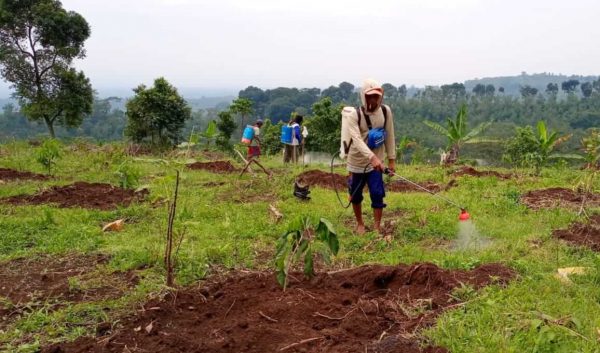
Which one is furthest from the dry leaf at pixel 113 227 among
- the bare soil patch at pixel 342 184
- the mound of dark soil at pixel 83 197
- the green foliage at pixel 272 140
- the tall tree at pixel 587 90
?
the tall tree at pixel 587 90

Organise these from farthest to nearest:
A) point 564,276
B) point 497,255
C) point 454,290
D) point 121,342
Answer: point 497,255 < point 564,276 < point 454,290 < point 121,342

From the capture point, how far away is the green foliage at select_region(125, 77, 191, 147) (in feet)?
64.5

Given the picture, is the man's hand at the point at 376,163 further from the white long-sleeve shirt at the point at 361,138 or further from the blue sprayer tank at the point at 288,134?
the blue sprayer tank at the point at 288,134

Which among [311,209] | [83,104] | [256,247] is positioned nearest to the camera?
[256,247]

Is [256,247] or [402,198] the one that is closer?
[256,247]

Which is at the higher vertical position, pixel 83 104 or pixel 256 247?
pixel 83 104

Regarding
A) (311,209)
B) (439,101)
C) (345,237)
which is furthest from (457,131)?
(439,101)

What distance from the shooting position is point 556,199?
24.8 feet

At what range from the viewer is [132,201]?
774cm

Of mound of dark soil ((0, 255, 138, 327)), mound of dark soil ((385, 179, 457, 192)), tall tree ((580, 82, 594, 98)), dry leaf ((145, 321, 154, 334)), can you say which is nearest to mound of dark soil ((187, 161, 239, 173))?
mound of dark soil ((385, 179, 457, 192))

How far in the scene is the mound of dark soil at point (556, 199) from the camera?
7.25 meters

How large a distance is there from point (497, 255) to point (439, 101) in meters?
73.9

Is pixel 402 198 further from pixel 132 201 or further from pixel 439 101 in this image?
pixel 439 101

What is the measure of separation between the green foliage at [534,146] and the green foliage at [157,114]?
41.9 feet
